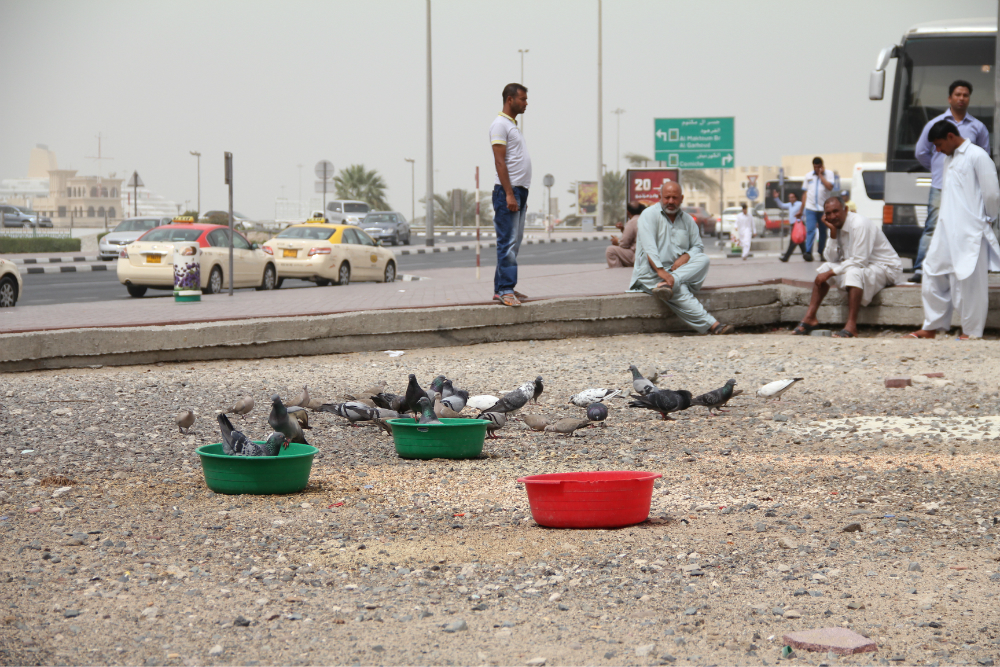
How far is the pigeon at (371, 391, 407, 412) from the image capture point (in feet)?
21.1

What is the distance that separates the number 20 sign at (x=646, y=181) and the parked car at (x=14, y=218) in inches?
1461

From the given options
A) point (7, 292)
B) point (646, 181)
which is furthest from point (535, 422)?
point (646, 181)

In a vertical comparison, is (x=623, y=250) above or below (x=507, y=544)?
above

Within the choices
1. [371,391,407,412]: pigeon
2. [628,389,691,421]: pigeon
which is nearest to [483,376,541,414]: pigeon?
[371,391,407,412]: pigeon

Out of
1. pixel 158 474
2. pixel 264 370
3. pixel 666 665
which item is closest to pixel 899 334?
pixel 264 370

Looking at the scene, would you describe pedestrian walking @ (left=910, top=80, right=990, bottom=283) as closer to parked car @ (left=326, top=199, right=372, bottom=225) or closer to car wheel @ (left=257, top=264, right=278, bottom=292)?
car wheel @ (left=257, top=264, right=278, bottom=292)

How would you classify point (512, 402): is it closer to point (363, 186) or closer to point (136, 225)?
point (136, 225)

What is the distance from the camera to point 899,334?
1080cm

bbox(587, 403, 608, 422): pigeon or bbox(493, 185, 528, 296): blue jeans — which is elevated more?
bbox(493, 185, 528, 296): blue jeans

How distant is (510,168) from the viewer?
32.0ft

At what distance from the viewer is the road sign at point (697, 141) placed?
32.0 metres

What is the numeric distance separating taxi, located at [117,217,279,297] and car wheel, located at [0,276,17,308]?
267 cm

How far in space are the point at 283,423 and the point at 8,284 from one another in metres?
11.0

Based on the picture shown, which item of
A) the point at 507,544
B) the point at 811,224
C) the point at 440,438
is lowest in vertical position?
the point at 507,544
